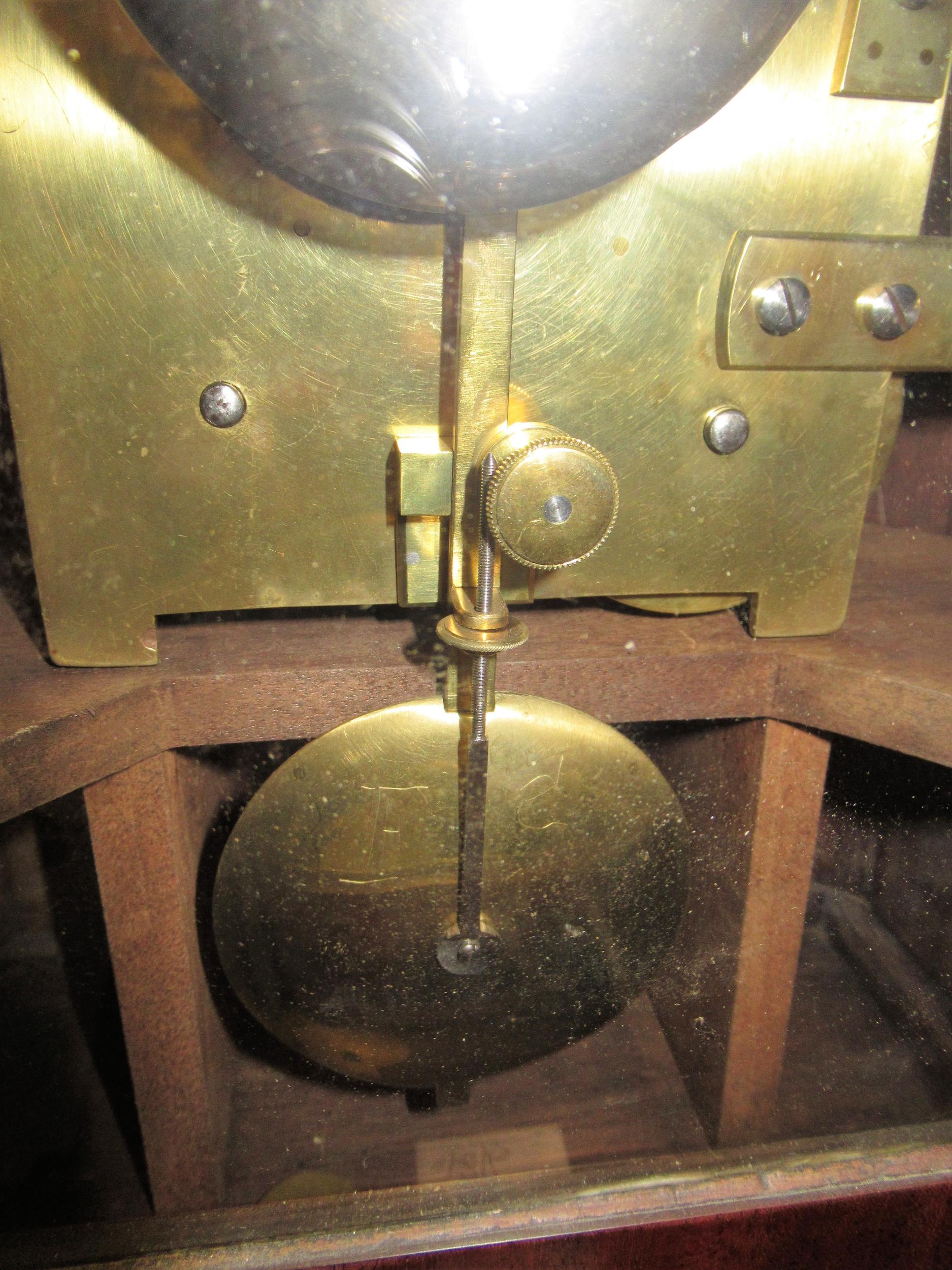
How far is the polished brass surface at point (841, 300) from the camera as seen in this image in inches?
24.3

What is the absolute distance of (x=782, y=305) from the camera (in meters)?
0.62

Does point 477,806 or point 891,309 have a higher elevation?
point 891,309

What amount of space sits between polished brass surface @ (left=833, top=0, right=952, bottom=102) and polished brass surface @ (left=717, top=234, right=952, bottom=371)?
0.09m

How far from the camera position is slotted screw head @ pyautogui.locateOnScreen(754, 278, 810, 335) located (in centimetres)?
62

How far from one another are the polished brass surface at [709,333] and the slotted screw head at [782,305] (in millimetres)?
12

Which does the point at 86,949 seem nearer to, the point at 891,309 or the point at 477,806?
the point at 477,806

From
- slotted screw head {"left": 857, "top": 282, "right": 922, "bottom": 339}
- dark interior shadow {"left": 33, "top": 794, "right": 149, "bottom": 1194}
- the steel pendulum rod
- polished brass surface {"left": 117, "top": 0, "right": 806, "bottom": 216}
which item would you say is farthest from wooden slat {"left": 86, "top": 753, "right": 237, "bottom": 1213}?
slotted screw head {"left": 857, "top": 282, "right": 922, "bottom": 339}

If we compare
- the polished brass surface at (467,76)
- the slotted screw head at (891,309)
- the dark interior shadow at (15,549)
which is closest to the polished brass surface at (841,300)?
the slotted screw head at (891,309)

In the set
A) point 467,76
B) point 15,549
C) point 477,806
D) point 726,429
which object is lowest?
point 477,806

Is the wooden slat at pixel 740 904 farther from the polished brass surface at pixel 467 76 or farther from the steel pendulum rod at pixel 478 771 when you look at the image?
the polished brass surface at pixel 467 76

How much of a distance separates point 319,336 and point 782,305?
314mm

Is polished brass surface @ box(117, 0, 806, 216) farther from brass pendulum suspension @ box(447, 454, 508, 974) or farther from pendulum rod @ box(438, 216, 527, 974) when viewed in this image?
brass pendulum suspension @ box(447, 454, 508, 974)

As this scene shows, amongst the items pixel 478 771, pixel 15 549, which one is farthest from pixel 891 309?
pixel 15 549

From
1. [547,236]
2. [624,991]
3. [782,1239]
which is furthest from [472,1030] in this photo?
[547,236]
